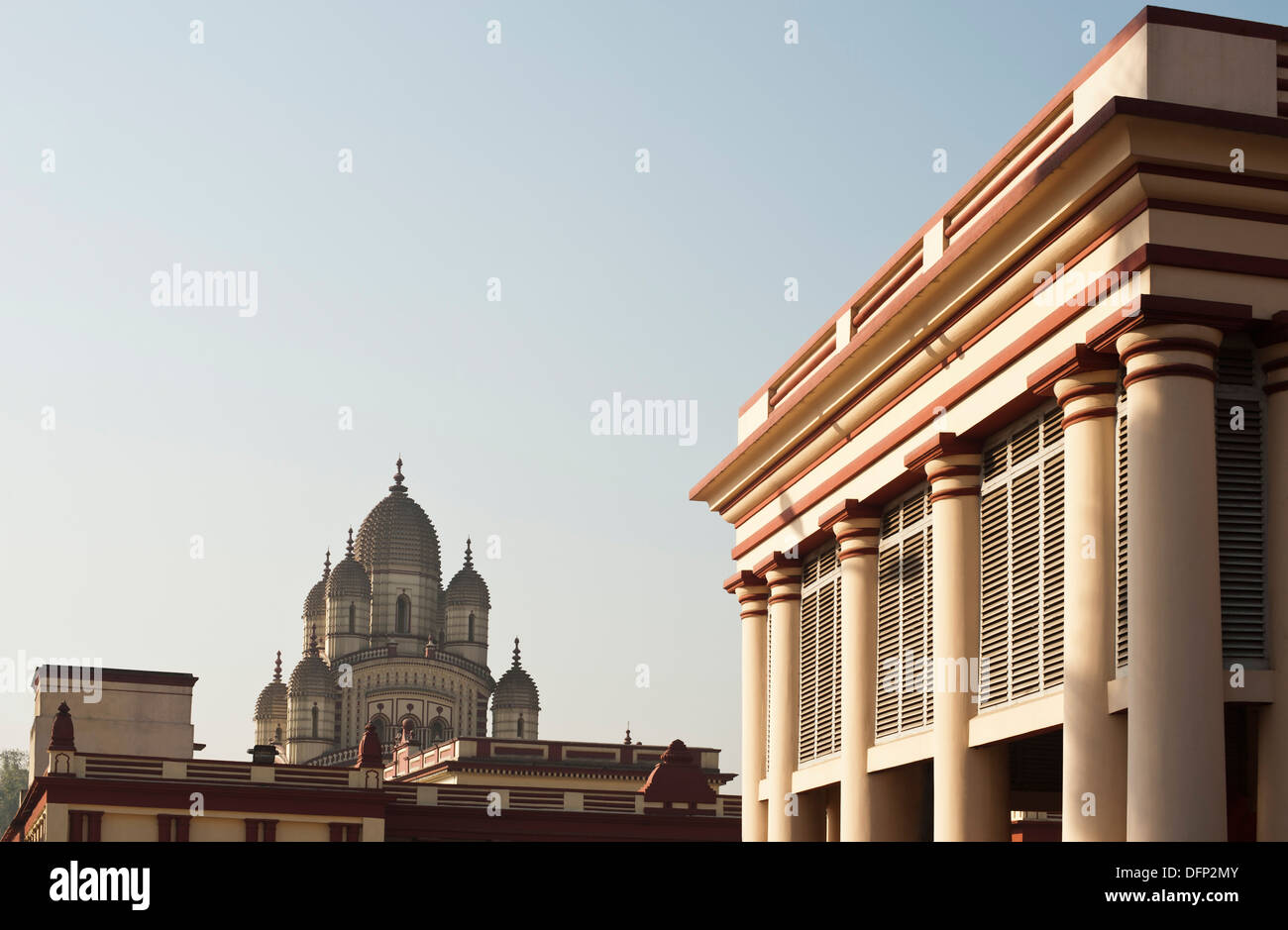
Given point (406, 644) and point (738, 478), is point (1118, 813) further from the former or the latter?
point (406, 644)

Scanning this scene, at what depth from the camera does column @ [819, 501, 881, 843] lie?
22812 mm

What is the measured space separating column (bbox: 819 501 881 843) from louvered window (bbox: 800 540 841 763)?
1.05 meters

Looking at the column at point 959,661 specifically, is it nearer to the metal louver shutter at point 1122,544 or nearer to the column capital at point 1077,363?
the column capital at point 1077,363

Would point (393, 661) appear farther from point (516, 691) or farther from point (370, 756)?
point (370, 756)

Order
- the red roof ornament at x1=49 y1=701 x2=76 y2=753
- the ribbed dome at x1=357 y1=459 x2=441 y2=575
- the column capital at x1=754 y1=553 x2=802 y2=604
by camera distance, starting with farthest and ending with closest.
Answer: the ribbed dome at x1=357 y1=459 x2=441 y2=575, the red roof ornament at x1=49 y1=701 x2=76 y2=753, the column capital at x1=754 y1=553 x2=802 y2=604

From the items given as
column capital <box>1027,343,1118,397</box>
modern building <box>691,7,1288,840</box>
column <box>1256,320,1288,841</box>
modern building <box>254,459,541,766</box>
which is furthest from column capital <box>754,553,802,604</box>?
modern building <box>254,459,541,766</box>

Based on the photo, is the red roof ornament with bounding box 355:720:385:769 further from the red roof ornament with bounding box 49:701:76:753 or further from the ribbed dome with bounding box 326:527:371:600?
the ribbed dome with bounding box 326:527:371:600

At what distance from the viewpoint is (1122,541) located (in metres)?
16.6

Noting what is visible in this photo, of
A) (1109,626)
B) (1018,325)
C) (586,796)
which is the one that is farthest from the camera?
(586,796)

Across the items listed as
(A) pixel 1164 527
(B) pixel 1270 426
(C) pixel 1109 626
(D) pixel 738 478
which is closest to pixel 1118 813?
(C) pixel 1109 626

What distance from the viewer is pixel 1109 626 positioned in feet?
54.6

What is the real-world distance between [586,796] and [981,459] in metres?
36.4

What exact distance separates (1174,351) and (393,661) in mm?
104120

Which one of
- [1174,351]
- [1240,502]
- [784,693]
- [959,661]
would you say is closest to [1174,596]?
[1240,502]
